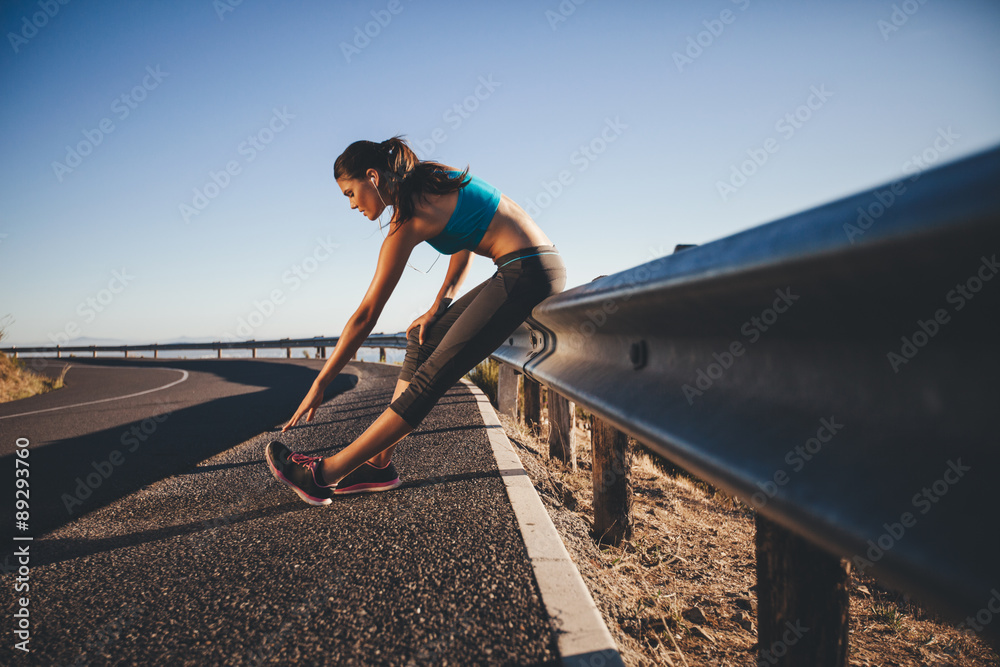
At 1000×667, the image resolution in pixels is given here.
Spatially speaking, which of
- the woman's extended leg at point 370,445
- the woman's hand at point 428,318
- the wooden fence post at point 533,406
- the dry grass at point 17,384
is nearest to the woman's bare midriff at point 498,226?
the woman's hand at point 428,318

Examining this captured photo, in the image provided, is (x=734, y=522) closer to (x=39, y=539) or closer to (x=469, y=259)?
(x=469, y=259)

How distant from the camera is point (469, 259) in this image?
3.49 metres

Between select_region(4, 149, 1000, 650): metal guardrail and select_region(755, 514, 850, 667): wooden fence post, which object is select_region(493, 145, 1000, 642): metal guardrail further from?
select_region(755, 514, 850, 667): wooden fence post

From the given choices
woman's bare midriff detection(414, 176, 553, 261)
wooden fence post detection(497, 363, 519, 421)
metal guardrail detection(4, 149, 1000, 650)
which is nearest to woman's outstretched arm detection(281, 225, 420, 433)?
woman's bare midriff detection(414, 176, 553, 261)

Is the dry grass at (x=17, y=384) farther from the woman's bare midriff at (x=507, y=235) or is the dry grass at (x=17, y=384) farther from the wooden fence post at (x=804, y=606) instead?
the wooden fence post at (x=804, y=606)

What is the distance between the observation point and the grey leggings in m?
2.50

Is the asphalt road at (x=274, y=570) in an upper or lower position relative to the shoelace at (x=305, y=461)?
lower

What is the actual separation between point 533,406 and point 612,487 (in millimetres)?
2994

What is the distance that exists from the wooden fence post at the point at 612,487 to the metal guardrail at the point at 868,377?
68.1 inches

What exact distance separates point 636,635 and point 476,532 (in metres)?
0.72

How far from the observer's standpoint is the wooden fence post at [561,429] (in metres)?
4.25

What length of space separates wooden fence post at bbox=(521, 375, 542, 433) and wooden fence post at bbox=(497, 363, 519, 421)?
7.6 inches

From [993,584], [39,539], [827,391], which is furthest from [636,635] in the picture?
[39,539]

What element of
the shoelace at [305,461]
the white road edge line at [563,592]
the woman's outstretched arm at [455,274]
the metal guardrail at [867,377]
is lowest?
the white road edge line at [563,592]
